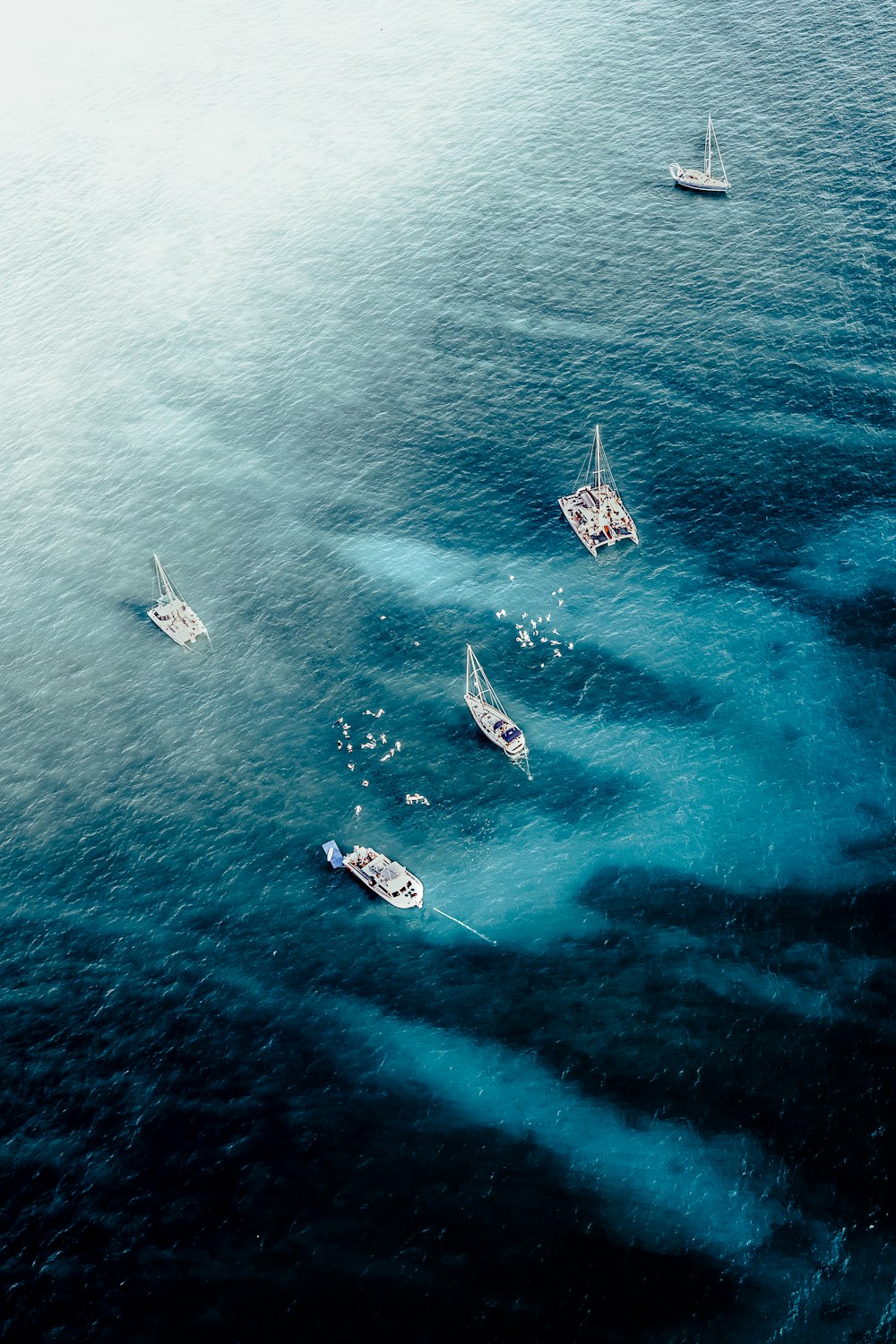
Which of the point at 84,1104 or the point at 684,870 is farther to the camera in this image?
the point at 684,870

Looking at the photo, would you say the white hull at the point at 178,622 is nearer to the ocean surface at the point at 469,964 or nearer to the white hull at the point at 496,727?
the ocean surface at the point at 469,964

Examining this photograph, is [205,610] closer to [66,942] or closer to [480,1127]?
[66,942]

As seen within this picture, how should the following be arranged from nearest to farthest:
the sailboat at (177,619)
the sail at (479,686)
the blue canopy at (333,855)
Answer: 1. the blue canopy at (333,855)
2. the sail at (479,686)
3. the sailboat at (177,619)

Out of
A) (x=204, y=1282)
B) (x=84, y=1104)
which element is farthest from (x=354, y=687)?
(x=204, y=1282)

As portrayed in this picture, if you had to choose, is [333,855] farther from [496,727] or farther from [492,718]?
[492,718]

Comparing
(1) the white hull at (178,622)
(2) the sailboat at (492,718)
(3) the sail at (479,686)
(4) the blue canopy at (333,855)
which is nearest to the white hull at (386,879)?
(4) the blue canopy at (333,855)

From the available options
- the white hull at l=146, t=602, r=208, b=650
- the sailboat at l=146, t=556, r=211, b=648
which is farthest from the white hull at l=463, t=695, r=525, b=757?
the sailboat at l=146, t=556, r=211, b=648

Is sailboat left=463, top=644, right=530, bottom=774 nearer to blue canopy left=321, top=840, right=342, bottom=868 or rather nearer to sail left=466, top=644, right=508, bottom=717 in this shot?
sail left=466, top=644, right=508, bottom=717
